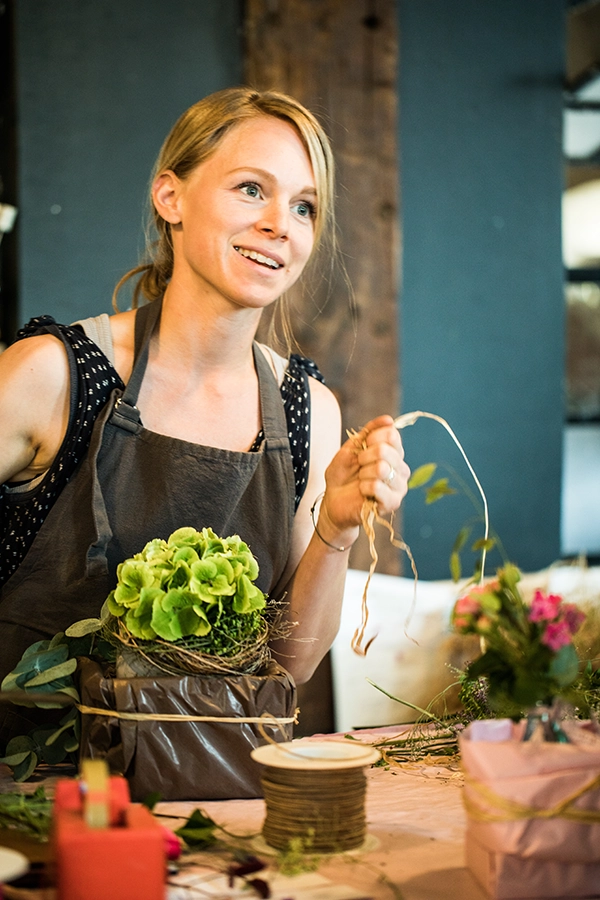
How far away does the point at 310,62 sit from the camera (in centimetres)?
315

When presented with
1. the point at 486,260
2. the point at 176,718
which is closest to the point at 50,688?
the point at 176,718

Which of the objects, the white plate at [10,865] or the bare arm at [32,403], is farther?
the bare arm at [32,403]

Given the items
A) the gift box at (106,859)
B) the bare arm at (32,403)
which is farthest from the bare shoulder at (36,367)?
the gift box at (106,859)

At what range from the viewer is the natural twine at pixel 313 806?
3.26 feet

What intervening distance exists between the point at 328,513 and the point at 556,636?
59 centimetres

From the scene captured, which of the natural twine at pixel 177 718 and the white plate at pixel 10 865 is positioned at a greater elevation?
the natural twine at pixel 177 718

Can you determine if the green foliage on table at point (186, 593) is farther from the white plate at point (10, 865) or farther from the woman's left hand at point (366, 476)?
the white plate at point (10, 865)

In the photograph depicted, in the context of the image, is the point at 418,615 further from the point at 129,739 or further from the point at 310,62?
the point at 310,62

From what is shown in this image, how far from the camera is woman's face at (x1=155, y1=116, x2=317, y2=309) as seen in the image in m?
1.62

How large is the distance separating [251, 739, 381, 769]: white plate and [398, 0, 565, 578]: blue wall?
241 centimetres

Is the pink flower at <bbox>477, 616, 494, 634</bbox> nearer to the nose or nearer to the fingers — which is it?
the fingers

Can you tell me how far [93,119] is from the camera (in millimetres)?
3070

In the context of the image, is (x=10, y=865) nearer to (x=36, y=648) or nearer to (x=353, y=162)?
(x=36, y=648)

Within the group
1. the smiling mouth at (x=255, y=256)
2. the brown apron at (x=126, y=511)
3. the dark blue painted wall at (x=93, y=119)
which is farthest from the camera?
the dark blue painted wall at (x=93, y=119)
